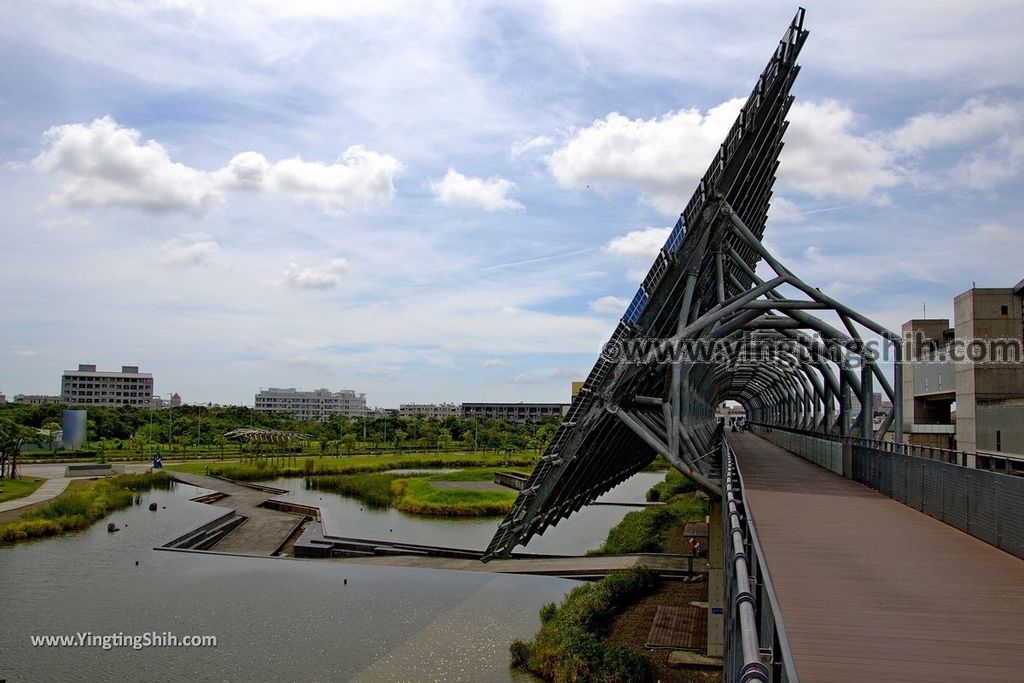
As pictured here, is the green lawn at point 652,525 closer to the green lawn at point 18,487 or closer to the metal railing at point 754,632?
the metal railing at point 754,632

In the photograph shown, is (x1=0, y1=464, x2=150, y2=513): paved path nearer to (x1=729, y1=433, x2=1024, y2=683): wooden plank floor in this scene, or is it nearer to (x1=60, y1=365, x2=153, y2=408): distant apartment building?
(x1=729, y1=433, x2=1024, y2=683): wooden plank floor

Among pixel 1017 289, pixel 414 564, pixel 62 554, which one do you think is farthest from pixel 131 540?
pixel 1017 289

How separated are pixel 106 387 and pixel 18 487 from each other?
147173 mm

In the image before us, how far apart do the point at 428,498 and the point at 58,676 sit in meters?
31.4

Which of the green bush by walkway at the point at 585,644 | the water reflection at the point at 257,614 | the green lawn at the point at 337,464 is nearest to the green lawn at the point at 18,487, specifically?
the green lawn at the point at 337,464

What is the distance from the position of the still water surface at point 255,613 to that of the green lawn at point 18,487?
1207 centimetres

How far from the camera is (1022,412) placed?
102 ft

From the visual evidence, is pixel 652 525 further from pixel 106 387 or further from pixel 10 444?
pixel 106 387

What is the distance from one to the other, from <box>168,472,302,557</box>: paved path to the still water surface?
9.95 ft

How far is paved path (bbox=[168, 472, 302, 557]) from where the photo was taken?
36.4 m

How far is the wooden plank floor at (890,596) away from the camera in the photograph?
550 cm

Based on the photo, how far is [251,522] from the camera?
43.4 meters

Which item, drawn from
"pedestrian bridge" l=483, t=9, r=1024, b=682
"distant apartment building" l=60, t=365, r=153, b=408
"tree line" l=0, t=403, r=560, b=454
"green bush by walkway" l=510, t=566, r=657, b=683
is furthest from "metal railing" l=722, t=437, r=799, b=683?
"distant apartment building" l=60, t=365, r=153, b=408

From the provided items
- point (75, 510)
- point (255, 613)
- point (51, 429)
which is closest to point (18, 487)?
point (75, 510)
